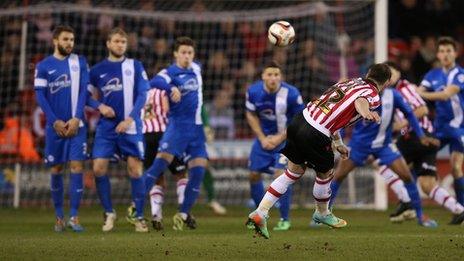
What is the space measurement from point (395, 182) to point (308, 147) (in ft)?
14.1

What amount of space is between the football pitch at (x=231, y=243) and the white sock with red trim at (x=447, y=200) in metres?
0.27

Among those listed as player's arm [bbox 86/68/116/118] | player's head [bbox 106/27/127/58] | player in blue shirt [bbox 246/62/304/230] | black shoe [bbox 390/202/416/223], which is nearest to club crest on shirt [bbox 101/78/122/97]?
player's arm [bbox 86/68/116/118]

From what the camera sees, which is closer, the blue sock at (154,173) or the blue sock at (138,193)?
the blue sock at (138,193)

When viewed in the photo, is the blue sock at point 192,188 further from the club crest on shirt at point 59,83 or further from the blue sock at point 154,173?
the club crest on shirt at point 59,83

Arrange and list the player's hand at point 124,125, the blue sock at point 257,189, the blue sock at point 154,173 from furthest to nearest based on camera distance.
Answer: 1. the blue sock at point 257,189
2. the blue sock at point 154,173
3. the player's hand at point 124,125

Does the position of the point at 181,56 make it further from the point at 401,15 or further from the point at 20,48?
the point at 401,15

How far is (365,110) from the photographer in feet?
30.3

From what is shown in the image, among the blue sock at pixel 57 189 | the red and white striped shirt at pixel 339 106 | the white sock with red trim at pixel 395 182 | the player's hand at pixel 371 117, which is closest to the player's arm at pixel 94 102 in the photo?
the blue sock at pixel 57 189

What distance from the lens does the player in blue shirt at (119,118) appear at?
1175 cm

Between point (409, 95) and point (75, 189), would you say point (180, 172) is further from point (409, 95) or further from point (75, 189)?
point (409, 95)

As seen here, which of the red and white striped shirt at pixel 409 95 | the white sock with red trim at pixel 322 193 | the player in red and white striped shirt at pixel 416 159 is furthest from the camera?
the red and white striped shirt at pixel 409 95

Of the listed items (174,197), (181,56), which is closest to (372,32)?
(174,197)

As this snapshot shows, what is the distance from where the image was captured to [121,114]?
11859 millimetres

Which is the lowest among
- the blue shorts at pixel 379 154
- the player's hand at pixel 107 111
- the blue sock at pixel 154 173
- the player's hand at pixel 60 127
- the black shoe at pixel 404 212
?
the black shoe at pixel 404 212
